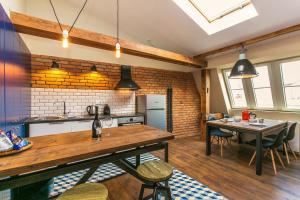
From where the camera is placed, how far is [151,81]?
16.5 ft

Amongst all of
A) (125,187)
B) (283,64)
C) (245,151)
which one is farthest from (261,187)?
(283,64)

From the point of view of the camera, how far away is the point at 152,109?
175 inches

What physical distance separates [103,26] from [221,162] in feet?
14.1

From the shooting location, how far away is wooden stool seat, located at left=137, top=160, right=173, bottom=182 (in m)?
1.60

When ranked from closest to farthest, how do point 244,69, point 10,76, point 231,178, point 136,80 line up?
point 10,76
point 231,178
point 244,69
point 136,80

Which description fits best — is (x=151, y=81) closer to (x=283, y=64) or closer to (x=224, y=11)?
(x=224, y=11)

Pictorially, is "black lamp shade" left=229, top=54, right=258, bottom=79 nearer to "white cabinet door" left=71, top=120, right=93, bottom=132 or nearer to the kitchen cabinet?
the kitchen cabinet

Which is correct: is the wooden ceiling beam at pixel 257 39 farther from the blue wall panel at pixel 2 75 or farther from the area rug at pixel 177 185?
the blue wall panel at pixel 2 75

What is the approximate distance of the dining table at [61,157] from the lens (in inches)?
45.4

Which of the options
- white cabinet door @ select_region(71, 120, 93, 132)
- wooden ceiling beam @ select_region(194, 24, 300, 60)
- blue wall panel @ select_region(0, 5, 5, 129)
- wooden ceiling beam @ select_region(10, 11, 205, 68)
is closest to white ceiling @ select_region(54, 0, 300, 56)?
wooden ceiling beam @ select_region(194, 24, 300, 60)

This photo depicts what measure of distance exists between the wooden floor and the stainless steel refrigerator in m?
0.90

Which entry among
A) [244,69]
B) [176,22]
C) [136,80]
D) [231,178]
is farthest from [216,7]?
[231,178]

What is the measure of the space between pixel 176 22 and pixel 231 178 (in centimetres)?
327

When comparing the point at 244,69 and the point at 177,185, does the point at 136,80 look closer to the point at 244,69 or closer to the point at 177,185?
the point at 244,69
